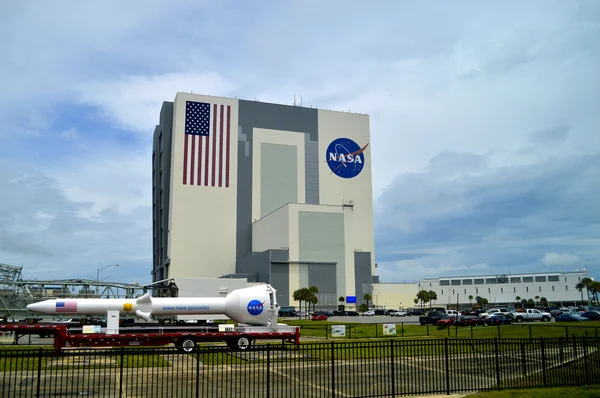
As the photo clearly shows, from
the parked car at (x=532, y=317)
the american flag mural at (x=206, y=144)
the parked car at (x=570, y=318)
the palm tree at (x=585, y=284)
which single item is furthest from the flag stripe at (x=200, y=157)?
the palm tree at (x=585, y=284)

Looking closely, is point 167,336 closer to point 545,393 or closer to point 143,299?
point 143,299

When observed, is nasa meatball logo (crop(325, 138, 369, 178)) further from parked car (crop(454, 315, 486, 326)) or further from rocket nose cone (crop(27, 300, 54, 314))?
rocket nose cone (crop(27, 300, 54, 314))

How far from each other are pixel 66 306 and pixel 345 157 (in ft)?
317

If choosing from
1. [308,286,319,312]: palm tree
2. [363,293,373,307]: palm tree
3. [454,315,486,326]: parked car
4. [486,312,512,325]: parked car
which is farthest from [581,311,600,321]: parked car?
[363,293,373,307]: palm tree

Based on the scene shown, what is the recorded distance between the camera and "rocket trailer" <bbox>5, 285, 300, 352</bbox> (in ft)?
100

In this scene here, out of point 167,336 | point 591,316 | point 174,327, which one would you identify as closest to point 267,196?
point 591,316

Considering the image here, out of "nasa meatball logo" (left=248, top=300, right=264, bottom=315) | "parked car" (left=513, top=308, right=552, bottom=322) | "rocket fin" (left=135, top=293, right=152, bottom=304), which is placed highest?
"rocket fin" (left=135, top=293, right=152, bottom=304)

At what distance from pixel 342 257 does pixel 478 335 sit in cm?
6924

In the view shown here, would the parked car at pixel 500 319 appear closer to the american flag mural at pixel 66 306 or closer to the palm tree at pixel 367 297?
the american flag mural at pixel 66 306

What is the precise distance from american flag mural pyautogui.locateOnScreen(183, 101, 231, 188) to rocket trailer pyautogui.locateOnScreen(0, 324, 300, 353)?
83034 mm

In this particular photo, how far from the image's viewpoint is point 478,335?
4438 centimetres

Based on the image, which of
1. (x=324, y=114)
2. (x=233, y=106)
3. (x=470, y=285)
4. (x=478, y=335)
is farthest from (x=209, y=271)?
(x=470, y=285)

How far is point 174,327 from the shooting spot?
109 ft

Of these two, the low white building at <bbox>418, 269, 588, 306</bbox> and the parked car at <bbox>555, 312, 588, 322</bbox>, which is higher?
the low white building at <bbox>418, 269, 588, 306</bbox>
